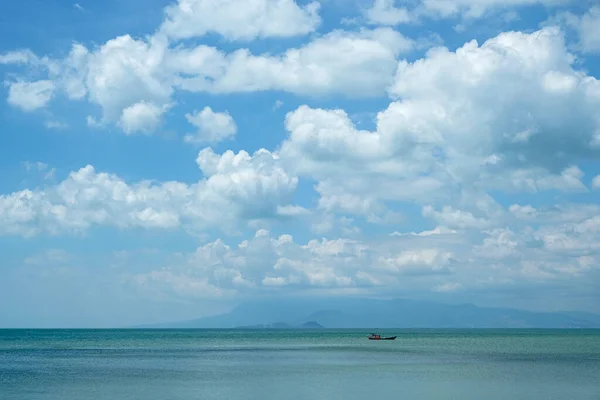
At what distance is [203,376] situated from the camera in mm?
65875

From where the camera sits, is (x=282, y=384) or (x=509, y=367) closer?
(x=282, y=384)

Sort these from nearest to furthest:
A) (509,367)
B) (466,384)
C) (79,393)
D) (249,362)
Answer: (79,393) < (466,384) < (509,367) < (249,362)

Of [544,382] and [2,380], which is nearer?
[544,382]

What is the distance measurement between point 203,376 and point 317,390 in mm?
16401

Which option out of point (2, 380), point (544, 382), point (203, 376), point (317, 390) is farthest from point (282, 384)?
point (2, 380)

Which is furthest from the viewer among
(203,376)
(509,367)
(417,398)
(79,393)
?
(509,367)

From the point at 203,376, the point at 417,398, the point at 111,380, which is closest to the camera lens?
the point at 417,398

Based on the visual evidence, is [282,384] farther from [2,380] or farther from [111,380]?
[2,380]

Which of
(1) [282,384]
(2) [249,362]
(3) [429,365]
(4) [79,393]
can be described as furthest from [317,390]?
(2) [249,362]

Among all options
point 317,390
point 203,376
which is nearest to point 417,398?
point 317,390

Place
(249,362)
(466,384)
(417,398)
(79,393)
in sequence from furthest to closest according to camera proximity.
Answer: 1. (249,362)
2. (466,384)
3. (79,393)
4. (417,398)

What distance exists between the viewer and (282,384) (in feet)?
191

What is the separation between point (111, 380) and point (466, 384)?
32.1 m

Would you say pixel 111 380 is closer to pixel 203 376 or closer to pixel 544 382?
pixel 203 376
